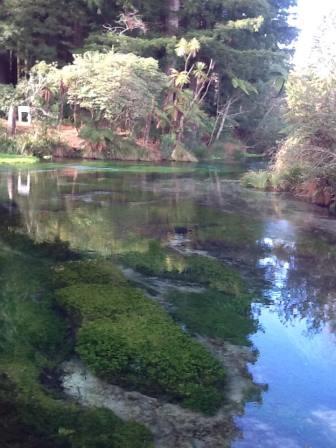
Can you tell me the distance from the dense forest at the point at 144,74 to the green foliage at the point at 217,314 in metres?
24.0

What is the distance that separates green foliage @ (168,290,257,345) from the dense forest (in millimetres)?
23967

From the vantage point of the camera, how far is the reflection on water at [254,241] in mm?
5492

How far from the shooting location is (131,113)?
32562mm

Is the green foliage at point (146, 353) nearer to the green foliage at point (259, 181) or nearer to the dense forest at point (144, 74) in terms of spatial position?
the green foliage at point (259, 181)

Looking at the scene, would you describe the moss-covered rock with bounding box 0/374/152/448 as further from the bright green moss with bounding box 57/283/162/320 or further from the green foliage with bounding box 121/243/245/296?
the green foliage with bounding box 121/243/245/296

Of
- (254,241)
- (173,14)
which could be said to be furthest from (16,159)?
(254,241)

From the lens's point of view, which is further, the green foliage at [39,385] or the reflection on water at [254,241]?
→ the reflection on water at [254,241]

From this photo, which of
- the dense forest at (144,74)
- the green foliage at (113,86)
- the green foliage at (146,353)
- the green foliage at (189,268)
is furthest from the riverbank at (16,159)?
the green foliage at (146,353)

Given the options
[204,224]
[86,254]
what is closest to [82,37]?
[204,224]

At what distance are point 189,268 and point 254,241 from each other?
10.7 ft

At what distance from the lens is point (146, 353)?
5.77m

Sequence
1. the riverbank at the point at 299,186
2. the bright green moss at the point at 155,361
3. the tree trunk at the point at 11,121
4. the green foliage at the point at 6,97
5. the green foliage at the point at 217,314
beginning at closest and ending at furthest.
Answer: the bright green moss at the point at 155,361, the green foliage at the point at 217,314, the riverbank at the point at 299,186, the tree trunk at the point at 11,121, the green foliage at the point at 6,97

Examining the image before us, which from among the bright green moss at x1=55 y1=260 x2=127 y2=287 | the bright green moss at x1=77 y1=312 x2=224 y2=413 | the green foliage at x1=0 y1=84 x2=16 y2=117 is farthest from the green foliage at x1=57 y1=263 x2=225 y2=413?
the green foliage at x1=0 y1=84 x2=16 y2=117

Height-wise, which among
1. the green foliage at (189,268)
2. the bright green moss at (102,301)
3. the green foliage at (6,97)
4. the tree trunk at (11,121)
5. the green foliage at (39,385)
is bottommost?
the green foliage at (189,268)
